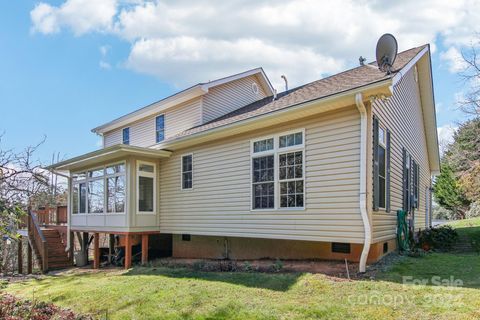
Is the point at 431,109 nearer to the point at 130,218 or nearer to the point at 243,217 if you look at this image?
the point at 243,217

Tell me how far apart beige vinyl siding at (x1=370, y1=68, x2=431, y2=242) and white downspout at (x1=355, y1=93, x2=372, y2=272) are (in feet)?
2.41

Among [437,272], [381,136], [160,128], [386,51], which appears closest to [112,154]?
[160,128]

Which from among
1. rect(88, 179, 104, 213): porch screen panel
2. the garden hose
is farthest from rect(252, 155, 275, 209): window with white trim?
rect(88, 179, 104, 213): porch screen panel

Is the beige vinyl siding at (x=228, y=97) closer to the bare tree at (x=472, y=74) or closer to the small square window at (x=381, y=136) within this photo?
the small square window at (x=381, y=136)

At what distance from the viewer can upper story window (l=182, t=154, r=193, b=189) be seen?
10.8 metres

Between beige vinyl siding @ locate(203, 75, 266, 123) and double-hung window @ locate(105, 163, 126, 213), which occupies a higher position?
beige vinyl siding @ locate(203, 75, 266, 123)

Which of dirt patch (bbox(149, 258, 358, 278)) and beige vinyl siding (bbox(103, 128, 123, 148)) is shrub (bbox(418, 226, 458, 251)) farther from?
beige vinyl siding (bbox(103, 128, 123, 148))

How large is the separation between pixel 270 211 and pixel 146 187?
4814 mm

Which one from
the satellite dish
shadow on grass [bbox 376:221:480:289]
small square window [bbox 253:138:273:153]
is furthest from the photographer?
small square window [bbox 253:138:273:153]

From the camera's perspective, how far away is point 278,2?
9.30 meters

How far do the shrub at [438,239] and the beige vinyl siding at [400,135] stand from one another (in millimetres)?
918

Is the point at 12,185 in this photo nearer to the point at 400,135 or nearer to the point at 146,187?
the point at 146,187

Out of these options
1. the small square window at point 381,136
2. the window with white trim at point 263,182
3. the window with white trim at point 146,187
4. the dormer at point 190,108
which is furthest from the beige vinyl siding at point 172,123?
the small square window at point 381,136

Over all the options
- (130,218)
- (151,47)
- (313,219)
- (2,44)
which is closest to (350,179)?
(313,219)
